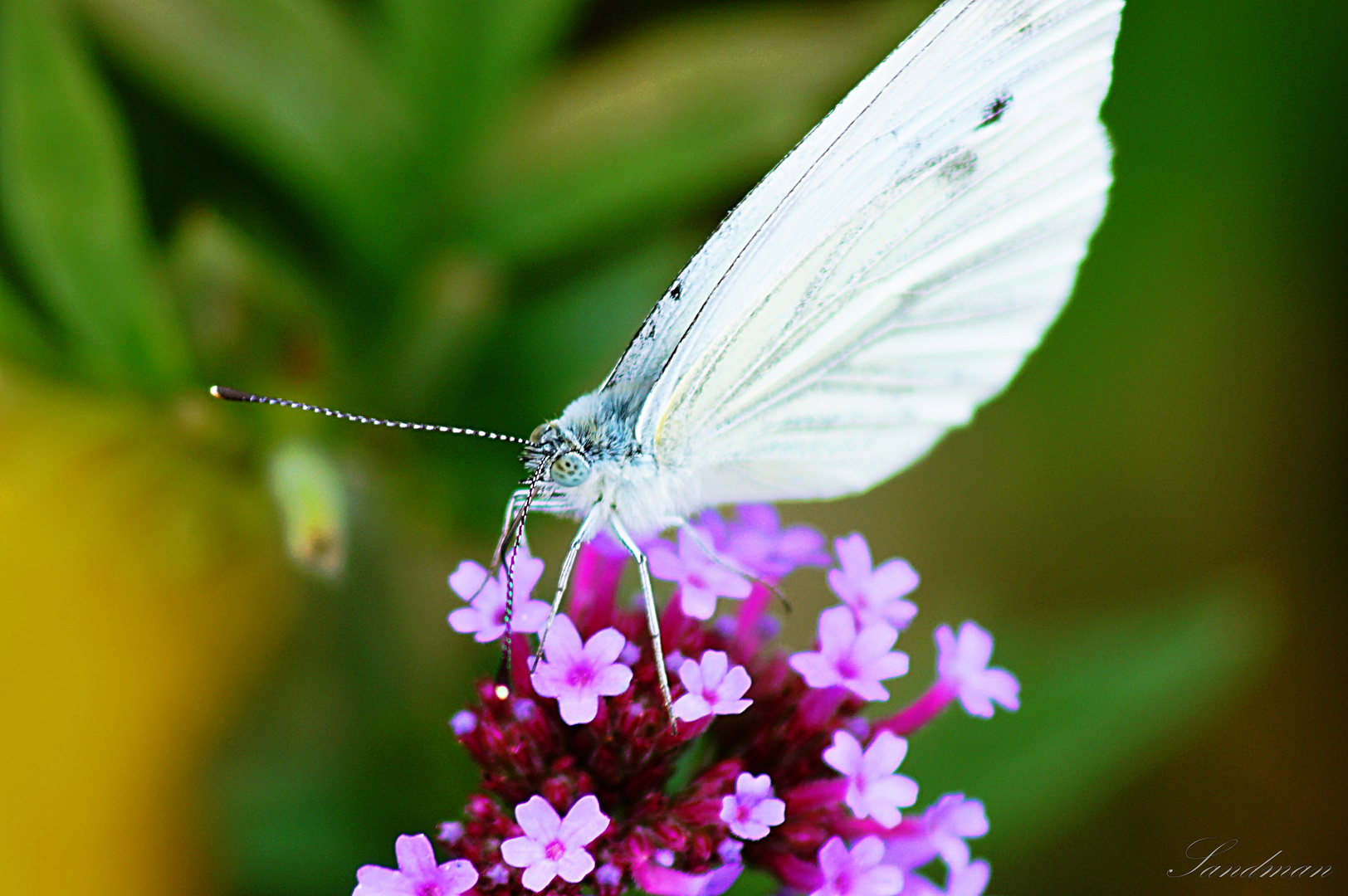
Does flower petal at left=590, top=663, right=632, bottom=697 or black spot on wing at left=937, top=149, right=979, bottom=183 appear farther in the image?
black spot on wing at left=937, top=149, right=979, bottom=183

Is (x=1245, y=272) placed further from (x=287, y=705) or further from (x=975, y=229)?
(x=287, y=705)

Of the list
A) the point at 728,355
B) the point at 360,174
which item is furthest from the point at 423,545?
the point at 728,355

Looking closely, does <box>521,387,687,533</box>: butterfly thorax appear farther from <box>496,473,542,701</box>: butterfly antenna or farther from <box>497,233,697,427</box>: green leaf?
<box>497,233,697,427</box>: green leaf

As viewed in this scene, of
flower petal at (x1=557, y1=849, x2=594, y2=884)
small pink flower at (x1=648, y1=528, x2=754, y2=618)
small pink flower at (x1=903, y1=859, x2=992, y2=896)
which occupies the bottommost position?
small pink flower at (x1=903, y1=859, x2=992, y2=896)

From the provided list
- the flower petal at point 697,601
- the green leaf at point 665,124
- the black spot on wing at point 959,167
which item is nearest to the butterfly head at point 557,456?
the flower petal at point 697,601

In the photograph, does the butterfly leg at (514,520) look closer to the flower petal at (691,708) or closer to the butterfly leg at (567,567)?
the butterfly leg at (567,567)

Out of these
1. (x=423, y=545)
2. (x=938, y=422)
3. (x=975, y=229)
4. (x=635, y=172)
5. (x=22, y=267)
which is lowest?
(x=938, y=422)

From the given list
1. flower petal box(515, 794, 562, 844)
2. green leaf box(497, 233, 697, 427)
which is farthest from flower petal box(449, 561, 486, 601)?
green leaf box(497, 233, 697, 427)
